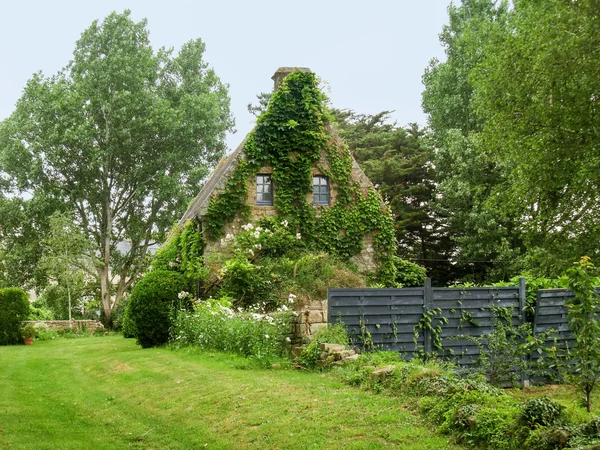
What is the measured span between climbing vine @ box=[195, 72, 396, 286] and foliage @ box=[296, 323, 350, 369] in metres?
8.39

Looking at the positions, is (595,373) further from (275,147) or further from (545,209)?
(275,147)

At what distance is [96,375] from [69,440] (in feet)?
17.2

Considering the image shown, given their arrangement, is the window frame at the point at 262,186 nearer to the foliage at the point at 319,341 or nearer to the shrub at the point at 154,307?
the shrub at the point at 154,307

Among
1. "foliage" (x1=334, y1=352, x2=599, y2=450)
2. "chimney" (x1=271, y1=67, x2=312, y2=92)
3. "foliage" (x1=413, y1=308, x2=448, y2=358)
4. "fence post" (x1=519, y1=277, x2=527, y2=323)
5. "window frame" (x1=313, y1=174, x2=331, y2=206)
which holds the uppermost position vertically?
"chimney" (x1=271, y1=67, x2=312, y2=92)

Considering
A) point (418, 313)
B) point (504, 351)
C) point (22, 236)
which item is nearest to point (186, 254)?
point (418, 313)

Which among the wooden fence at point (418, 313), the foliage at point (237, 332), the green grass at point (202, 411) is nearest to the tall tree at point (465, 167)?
the wooden fence at point (418, 313)

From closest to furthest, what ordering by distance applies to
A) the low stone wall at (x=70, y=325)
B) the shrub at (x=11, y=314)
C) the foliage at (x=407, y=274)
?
the foliage at (x=407, y=274) → the shrub at (x=11, y=314) → the low stone wall at (x=70, y=325)

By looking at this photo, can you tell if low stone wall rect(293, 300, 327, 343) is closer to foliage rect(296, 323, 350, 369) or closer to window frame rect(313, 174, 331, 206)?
foliage rect(296, 323, 350, 369)

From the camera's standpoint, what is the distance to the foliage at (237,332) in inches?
459

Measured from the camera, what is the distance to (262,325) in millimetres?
12055

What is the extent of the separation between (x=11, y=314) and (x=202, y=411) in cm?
1645

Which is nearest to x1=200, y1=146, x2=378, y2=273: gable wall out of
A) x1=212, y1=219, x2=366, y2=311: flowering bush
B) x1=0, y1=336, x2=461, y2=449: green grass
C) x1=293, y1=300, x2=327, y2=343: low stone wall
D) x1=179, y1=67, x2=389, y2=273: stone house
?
x1=179, y1=67, x2=389, y2=273: stone house

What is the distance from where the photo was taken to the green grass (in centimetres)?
660

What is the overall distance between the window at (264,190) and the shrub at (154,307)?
4.22 m
